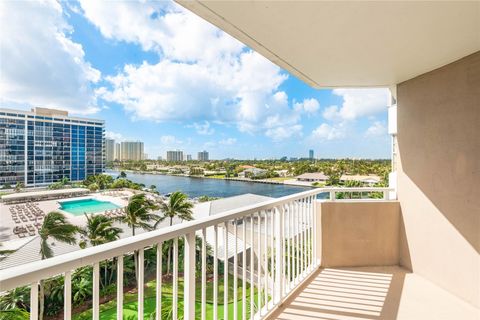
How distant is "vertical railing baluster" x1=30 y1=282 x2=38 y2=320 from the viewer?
2.74 feet

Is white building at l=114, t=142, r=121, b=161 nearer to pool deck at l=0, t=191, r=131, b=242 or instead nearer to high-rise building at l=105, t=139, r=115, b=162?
high-rise building at l=105, t=139, r=115, b=162

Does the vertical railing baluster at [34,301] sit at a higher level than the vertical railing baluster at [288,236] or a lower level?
higher

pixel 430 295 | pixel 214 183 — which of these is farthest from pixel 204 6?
pixel 214 183

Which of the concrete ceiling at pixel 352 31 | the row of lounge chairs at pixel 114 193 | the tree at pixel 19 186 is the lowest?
the row of lounge chairs at pixel 114 193

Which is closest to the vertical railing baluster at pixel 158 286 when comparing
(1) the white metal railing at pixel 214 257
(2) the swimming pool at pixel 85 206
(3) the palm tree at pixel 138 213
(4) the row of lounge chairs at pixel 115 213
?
(1) the white metal railing at pixel 214 257

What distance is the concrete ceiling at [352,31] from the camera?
1706mm

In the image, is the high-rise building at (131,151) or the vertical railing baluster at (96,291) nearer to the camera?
the vertical railing baluster at (96,291)

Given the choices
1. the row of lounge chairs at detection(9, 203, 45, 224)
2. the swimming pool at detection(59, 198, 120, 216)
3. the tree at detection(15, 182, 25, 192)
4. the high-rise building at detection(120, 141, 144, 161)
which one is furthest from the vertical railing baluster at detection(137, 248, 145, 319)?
the swimming pool at detection(59, 198, 120, 216)

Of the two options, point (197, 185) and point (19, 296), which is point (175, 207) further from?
point (19, 296)

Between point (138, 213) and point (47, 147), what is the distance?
21.0 feet

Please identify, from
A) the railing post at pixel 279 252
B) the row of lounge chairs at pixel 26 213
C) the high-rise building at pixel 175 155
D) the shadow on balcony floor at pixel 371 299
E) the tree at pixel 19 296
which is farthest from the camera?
the high-rise building at pixel 175 155

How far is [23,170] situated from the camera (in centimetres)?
1237

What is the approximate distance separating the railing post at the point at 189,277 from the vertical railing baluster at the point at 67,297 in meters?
0.65

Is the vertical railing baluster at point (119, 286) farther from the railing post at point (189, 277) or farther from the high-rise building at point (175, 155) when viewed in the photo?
the high-rise building at point (175, 155)
